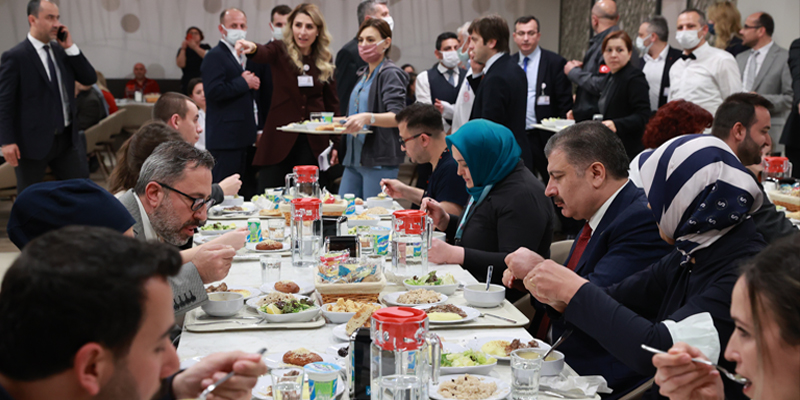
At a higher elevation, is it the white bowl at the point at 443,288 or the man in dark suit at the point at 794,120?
the man in dark suit at the point at 794,120

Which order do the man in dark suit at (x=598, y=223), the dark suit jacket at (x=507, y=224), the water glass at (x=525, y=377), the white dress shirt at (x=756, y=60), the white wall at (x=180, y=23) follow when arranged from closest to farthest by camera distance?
Answer: the water glass at (x=525, y=377), the man in dark suit at (x=598, y=223), the dark suit jacket at (x=507, y=224), the white dress shirt at (x=756, y=60), the white wall at (x=180, y=23)

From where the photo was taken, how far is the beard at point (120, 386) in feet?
3.18

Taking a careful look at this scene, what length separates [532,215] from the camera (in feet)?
10.1

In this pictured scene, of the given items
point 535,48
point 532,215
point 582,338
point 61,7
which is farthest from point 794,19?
point 61,7

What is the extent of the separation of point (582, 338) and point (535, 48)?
503 cm

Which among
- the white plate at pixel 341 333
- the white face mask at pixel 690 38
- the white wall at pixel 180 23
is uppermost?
the white wall at pixel 180 23

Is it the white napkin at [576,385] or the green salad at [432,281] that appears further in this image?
the green salad at [432,281]

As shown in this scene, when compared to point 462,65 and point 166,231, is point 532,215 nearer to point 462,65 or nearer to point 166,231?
point 166,231

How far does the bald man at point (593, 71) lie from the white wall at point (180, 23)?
612cm

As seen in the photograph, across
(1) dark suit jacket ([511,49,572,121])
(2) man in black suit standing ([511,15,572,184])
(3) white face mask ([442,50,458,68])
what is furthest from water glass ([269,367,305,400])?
(3) white face mask ([442,50,458,68])

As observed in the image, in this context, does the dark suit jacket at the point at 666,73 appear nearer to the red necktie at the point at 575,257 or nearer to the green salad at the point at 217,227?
the red necktie at the point at 575,257

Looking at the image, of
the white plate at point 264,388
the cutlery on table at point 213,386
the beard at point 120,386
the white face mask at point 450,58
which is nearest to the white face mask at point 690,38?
the white face mask at point 450,58

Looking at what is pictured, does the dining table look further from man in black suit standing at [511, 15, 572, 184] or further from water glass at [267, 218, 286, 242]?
man in black suit standing at [511, 15, 572, 184]

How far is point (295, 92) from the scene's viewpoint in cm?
561
